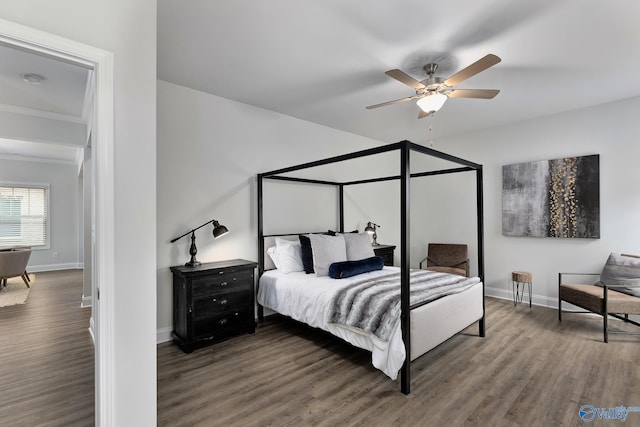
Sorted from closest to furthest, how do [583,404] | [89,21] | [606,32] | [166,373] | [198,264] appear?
[89,21], [583,404], [606,32], [166,373], [198,264]

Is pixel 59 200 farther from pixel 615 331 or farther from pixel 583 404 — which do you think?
pixel 615 331

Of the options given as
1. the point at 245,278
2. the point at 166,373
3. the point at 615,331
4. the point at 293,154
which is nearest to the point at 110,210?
the point at 166,373

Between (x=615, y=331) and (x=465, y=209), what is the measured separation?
241cm

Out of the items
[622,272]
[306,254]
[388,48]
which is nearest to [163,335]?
[306,254]

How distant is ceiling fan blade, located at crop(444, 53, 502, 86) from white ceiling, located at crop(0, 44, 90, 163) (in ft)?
9.98

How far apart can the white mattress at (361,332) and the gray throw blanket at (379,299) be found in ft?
0.22

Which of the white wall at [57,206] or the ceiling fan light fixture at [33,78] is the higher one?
the ceiling fan light fixture at [33,78]

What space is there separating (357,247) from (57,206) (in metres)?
7.68

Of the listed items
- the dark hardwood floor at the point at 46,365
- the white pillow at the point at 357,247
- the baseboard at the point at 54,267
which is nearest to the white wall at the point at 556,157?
the white pillow at the point at 357,247

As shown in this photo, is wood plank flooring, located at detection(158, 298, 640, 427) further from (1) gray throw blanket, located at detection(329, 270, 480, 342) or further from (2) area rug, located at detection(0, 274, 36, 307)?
(2) area rug, located at detection(0, 274, 36, 307)

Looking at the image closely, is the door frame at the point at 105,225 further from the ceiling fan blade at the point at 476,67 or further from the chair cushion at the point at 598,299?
the chair cushion at the point at 598,299

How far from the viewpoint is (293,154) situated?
14.3 feet

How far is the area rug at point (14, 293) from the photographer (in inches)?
176

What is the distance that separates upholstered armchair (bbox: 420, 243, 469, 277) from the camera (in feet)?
15.6
